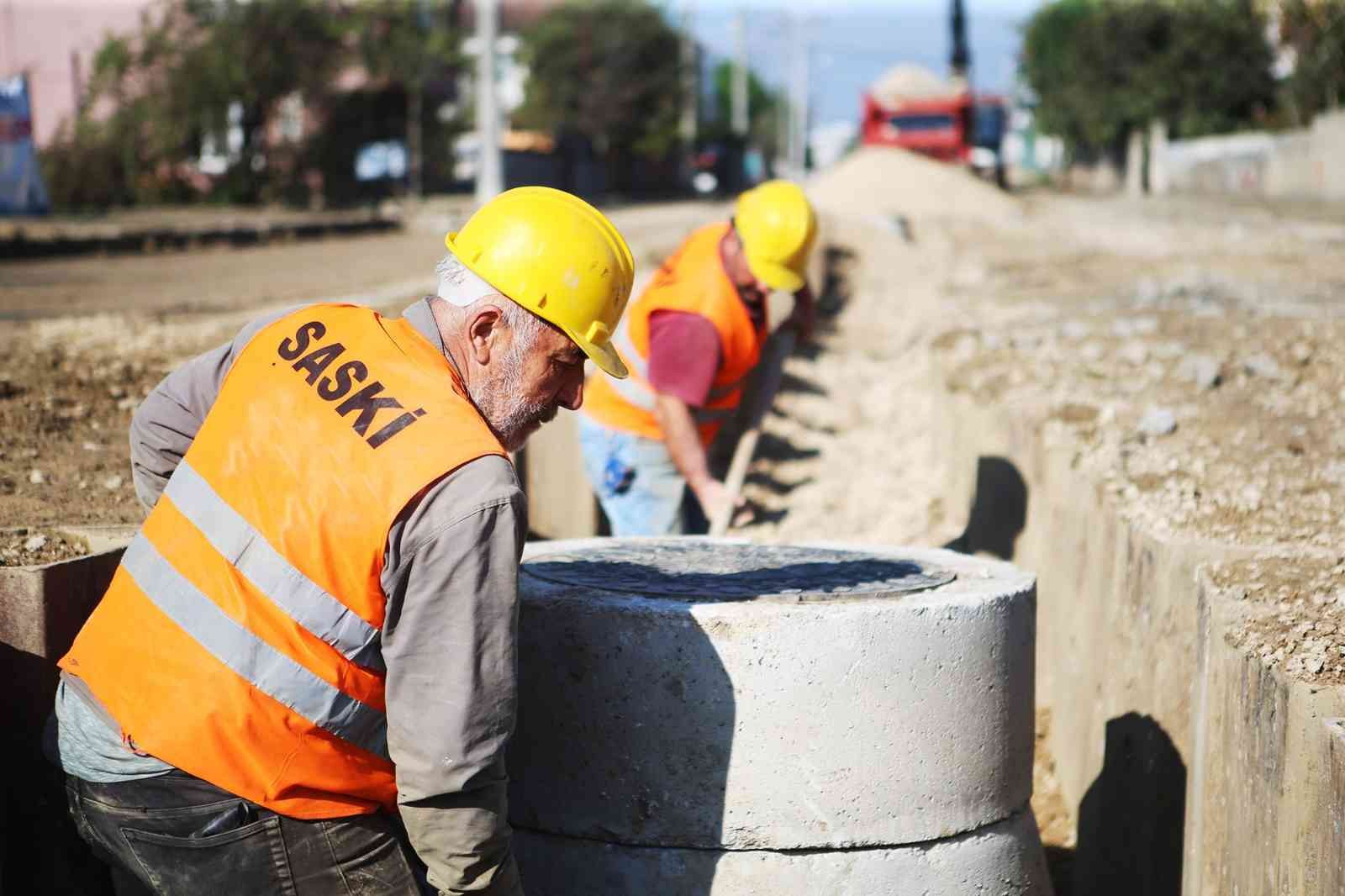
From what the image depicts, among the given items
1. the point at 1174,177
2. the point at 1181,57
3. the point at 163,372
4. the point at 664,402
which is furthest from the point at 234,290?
the point at 1181,57

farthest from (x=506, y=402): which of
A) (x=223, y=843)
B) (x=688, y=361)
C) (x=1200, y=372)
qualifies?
(x=1200, y=372)

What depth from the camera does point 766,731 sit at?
2.98 meters

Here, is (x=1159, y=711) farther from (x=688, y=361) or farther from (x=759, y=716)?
(x=688, y=361)

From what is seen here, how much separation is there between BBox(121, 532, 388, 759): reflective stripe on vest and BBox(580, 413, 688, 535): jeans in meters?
2.85

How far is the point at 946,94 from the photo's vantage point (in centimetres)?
2906

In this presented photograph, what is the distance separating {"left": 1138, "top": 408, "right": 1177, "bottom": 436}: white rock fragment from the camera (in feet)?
18.7

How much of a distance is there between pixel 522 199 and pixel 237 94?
96.8 feet

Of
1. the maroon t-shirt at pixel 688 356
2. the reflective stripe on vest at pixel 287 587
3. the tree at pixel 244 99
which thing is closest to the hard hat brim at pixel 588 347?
the reflective stripe on vest at pixel 287 587

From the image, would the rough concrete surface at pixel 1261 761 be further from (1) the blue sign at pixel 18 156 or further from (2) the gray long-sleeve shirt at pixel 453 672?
(1) the blue sign at pixel 18 156

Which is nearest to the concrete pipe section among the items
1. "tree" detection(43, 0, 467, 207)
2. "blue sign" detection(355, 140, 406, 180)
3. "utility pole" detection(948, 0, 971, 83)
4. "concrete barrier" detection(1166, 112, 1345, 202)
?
"concrete barrier" detection(1166, 112, 1345, 202)

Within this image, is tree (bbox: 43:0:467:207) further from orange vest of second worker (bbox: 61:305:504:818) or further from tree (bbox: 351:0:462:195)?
orange vest of second worker (bbox: 61:305:504:818)

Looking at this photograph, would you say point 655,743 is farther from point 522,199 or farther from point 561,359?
point 522,199

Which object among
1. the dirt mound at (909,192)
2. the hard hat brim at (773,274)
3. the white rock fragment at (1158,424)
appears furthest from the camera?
the dirt mound at (909,192)

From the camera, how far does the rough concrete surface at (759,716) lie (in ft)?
9.75
